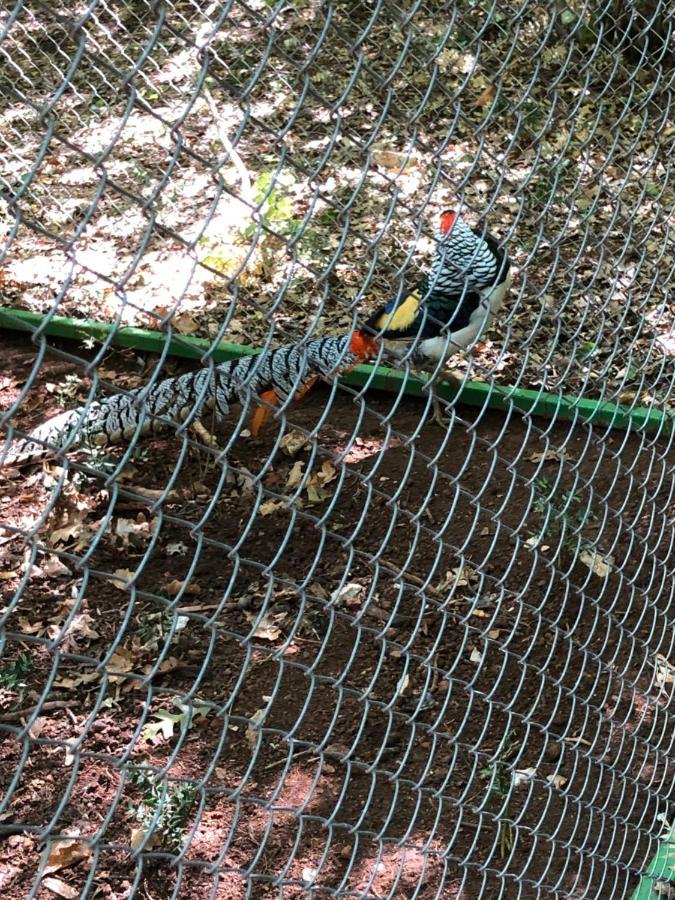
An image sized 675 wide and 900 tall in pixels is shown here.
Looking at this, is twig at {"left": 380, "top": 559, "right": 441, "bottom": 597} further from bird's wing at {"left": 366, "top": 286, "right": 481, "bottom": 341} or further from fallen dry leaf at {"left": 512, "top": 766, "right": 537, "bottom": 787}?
bird's wing at {"left": 366, "top": 286, "right": 481, "bottom": 341}

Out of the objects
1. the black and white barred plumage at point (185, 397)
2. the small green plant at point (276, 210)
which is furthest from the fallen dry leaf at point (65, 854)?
the small green plant at point (276, 210)

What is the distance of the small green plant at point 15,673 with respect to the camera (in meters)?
2.75

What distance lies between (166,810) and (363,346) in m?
1.97

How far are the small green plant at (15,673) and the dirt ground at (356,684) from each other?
1 centimetres

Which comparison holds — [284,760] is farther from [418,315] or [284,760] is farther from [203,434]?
[418,315]

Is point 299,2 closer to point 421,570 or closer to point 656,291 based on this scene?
point 656,291

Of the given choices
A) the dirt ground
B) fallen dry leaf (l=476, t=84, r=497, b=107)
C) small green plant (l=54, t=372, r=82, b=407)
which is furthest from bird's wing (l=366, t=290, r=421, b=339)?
fallen dry leaf (l=476, t=84, r=497, b=107)

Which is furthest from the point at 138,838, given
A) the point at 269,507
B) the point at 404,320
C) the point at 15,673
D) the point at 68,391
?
the point at 404,320

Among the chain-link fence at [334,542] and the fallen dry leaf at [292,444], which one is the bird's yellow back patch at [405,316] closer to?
the chain-link fence at [334,542]

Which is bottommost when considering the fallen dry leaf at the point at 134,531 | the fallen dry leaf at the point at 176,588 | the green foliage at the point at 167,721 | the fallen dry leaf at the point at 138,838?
the fallen dry leaf at the point at 134,531

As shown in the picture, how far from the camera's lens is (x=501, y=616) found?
307cm

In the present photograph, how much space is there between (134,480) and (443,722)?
150 cm

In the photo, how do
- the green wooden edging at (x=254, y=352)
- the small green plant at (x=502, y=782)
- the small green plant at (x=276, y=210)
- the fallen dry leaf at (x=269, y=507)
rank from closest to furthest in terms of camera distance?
the small green plant at (x=502, y=782) < the fallen dry leaf at (x=269, y=507) < the green wooden edging at (x=254, y=352) < the small green plant at (x=276, y=210)

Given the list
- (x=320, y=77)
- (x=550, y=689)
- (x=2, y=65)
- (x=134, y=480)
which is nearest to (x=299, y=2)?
(x=320, y=77)
